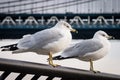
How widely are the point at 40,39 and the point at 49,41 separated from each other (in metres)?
0.15

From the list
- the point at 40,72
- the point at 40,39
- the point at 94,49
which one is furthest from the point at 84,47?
the point at 40,72

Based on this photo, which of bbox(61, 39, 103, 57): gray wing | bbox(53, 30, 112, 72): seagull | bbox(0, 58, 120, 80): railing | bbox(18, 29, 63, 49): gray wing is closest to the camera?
bbox(0, 58, 120, 80): railing

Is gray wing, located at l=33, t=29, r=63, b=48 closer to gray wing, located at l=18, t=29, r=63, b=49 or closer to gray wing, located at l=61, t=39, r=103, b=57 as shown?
gray wing, located at l=18, t=29, r=63, b=49

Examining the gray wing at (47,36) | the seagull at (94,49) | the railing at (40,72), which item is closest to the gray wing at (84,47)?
the seagull at (94,49)

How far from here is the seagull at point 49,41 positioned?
2285mm

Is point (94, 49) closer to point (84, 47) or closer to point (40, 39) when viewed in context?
point (84, 47)

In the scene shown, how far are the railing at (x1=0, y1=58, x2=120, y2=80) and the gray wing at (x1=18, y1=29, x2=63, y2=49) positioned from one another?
0.73 metres

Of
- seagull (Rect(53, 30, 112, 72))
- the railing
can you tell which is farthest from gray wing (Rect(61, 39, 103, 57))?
the railing

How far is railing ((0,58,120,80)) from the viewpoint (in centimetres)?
118

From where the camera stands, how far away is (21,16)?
4291cm

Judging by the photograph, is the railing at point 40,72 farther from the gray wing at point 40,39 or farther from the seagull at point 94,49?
the seagull at point 94,49

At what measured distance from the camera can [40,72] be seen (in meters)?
1.24

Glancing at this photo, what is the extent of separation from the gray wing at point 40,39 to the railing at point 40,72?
73 cm

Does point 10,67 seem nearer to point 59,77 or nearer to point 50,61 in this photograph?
point 59,77
